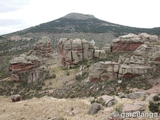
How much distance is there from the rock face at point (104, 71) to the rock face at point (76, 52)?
1723cm

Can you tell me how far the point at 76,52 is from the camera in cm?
5428

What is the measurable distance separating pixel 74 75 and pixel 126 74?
679 inches

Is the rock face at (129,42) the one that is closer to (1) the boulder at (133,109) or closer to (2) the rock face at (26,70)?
(2) the rock face at (26,70)

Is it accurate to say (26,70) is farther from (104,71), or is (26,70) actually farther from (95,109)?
(95,109)

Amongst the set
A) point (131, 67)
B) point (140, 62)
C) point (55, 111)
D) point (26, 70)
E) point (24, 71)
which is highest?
point (140, 62)

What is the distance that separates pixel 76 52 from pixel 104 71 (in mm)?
18732

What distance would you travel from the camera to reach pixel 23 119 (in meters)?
26.1

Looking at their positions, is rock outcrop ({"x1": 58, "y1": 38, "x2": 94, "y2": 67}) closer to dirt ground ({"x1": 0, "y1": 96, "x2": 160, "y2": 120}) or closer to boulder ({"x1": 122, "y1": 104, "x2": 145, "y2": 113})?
dirt ground ({"x1": 0, "y1": 96, "x2": 160, "y2": 120})

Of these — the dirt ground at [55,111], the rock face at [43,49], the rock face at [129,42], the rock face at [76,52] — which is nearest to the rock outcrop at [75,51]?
the rock face at [76,52]

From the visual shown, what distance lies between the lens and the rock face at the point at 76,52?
54188 millimetres

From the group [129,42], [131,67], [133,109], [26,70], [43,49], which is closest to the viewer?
[133,109]

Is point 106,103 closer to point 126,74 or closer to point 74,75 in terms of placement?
point 126,74

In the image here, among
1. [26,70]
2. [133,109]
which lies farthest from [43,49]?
[133,109]

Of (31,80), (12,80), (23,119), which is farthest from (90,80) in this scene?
(12,80)
